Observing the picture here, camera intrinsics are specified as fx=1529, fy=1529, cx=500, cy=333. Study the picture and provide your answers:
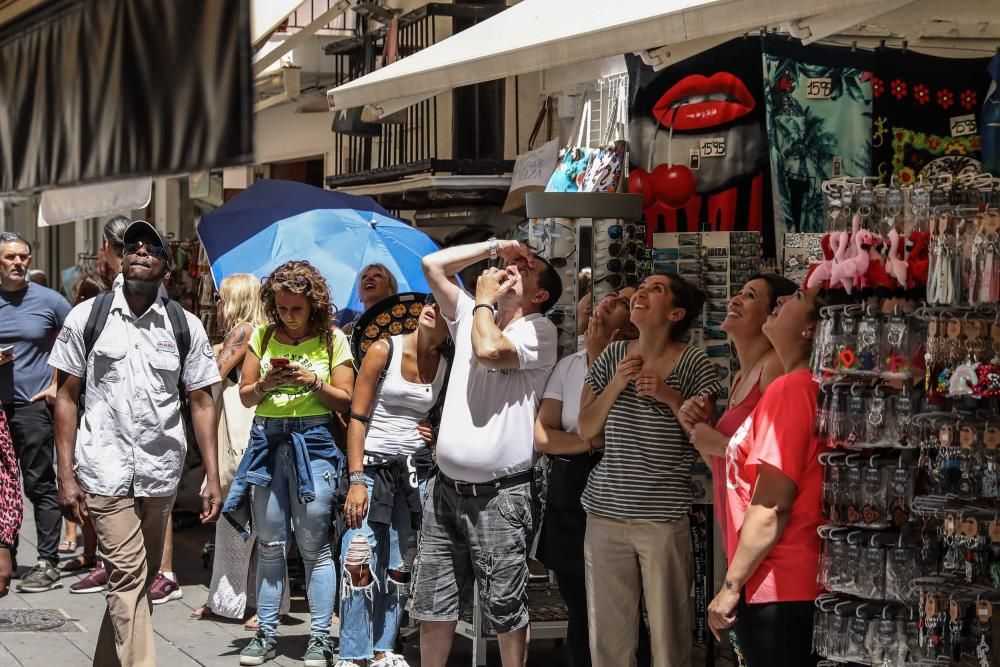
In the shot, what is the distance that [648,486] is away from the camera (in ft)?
20.5

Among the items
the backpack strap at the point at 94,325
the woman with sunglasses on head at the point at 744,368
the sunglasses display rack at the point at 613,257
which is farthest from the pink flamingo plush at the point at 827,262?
the backpack strap at the point at 94,325

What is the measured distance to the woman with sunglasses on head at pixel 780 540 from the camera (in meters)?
5.25

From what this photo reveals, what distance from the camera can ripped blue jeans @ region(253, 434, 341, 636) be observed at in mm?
7820

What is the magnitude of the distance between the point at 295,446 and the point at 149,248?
1.31 metres

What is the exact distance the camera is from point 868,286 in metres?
5.13

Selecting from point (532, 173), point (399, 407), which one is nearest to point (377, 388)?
point (399, 407)

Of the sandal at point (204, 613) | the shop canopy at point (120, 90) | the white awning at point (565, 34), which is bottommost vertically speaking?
the sandal at point (204, 613)

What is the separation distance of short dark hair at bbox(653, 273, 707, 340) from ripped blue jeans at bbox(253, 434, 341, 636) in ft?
7.50

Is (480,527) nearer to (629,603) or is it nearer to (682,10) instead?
(629,603)

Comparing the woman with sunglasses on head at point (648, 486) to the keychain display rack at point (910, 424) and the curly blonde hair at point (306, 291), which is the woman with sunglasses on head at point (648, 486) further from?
the curly blonde hair at point (306, 291)

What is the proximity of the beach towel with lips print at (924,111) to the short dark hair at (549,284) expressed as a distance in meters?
1.92

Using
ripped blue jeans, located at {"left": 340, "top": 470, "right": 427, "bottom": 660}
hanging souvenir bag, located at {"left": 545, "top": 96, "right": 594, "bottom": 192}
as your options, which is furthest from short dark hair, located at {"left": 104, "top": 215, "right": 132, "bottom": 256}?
hanging souvenir bag, located at {"left": 545, "top": 96, "right": 594, "bottom": 192}

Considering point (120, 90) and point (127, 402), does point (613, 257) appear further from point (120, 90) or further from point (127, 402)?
point (120, 90)

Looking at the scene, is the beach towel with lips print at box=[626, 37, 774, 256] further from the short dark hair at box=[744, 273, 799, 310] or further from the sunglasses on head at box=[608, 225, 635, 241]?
the short dark hair at box=[744, 273, 799, 310]
